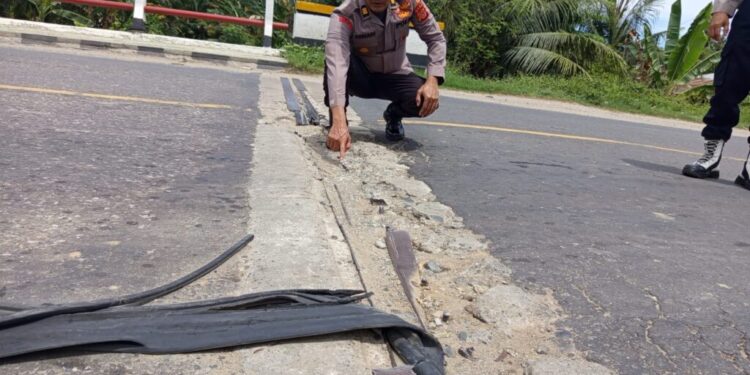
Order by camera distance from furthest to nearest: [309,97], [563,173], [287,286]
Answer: [309,97] < [563,173] < [287,286]

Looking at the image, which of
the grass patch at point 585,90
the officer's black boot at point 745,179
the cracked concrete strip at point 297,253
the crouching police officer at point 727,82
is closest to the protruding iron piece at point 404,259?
the cracked concrete strip at point 297,253

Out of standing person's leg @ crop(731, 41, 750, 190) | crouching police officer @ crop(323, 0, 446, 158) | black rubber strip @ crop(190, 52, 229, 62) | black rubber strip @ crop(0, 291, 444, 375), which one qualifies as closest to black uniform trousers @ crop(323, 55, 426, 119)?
crouching police officer @ crop(323, 0, 446, 158)

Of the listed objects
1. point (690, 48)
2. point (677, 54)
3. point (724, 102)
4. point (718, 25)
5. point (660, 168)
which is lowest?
point (660, 168)

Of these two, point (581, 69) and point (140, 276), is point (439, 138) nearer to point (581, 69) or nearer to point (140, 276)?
point (140, 276)

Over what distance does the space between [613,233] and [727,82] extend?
2112mm

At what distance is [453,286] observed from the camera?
1960 mm

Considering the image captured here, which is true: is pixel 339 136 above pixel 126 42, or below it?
below

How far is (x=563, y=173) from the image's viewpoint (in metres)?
3.62

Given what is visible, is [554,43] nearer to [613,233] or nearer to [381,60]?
[381,60]

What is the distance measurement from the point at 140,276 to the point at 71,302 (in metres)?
0.21

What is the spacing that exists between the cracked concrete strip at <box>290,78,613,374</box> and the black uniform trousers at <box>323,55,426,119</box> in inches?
36.4

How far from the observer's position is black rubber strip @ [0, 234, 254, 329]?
1.34m

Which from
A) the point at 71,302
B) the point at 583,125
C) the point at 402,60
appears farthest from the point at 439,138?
the point at 71,302

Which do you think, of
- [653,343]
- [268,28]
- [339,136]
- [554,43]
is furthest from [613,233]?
[554,43]
